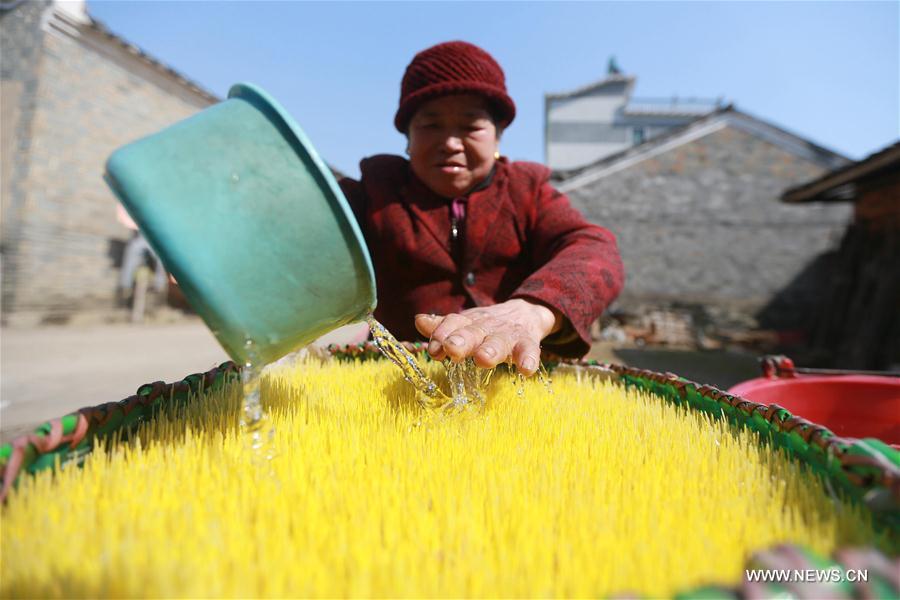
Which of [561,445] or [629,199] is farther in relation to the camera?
[629,199]

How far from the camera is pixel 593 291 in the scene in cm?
100

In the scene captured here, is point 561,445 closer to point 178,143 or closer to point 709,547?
point 709,547

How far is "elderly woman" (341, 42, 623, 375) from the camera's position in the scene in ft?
3.68

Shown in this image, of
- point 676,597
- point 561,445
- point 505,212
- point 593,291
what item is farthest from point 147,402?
point 505,212

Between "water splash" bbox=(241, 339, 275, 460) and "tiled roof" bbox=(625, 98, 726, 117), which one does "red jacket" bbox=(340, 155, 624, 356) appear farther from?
"tiled roof" bbox=(625, 98, 726, 117)

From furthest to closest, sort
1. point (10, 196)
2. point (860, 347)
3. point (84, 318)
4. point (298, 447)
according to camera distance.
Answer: point (84, 318) < point (10, 196) < point (860, 347) < point (298, 447)

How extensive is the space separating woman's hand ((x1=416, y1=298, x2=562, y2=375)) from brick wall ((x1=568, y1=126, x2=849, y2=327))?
23.8ft

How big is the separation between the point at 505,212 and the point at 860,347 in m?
4.88

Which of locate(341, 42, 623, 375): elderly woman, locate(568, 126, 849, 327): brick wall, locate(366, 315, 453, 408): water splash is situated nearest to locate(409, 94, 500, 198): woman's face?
locate(341, 42, 623, 375): elderly woman

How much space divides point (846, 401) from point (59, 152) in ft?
28.1

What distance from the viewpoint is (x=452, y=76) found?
1116 mm

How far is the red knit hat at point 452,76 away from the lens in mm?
1116

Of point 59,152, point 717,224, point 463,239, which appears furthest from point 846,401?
point 59,152

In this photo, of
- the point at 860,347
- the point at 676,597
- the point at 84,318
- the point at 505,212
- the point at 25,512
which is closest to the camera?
the point at 676,597
